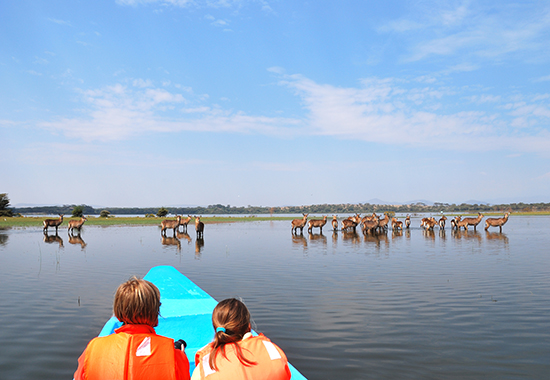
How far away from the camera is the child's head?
3.12 metres

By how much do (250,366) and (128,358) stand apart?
917mm

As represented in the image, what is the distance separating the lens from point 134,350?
3.03 metres

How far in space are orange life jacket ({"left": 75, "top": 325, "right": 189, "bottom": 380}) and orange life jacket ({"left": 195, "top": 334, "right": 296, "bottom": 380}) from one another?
311mm

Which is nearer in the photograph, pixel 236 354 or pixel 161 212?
pixel 236 354

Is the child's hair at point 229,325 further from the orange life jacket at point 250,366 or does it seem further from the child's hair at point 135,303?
the child's hair at point 135,303

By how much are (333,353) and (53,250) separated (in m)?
20.0

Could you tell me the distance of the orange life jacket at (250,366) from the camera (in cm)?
302

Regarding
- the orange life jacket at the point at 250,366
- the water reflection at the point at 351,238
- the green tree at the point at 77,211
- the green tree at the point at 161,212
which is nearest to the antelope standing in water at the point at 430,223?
the water reflection at the point at 351,238

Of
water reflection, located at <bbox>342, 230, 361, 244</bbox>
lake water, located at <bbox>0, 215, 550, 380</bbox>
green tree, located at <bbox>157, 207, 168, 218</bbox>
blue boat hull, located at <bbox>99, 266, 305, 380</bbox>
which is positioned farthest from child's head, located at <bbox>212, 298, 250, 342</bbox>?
green tree, located at <bbox>157, 207, 168, 218</bbox>

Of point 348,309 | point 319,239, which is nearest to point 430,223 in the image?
point 319,239

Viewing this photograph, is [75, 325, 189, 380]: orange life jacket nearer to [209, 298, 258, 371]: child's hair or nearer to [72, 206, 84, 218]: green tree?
[209, 298, 258, 371]: child's hair

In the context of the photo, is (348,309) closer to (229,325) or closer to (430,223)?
(229,325)

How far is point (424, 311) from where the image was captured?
28.9 ft

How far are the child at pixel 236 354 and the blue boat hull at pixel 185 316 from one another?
1.78 meters
